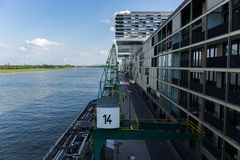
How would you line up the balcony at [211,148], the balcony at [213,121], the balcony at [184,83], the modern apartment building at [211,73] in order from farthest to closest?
the balcony at [184,83], the balcony at [211,148], the balcony at [213,121], the modern apartment building at [211,73]

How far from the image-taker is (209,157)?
2206 cm

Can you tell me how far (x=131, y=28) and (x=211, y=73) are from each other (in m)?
117

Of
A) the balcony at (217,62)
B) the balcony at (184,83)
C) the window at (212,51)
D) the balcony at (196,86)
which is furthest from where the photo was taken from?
the balcony at (184,83)

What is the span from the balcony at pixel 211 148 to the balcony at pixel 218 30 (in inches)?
346

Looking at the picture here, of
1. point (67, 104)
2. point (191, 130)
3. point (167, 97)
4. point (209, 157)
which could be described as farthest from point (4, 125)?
point (209, 157)

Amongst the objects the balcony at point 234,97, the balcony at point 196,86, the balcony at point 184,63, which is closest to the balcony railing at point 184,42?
the balcony at point 184,63

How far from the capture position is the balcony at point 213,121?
759 inches

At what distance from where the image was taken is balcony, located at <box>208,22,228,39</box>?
60.1 feet

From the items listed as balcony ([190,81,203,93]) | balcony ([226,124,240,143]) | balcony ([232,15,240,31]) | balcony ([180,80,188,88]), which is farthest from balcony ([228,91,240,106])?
balcony ([180,80,188,88])

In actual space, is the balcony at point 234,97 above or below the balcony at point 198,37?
below

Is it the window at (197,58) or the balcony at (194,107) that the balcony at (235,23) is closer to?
the window at (197,58)

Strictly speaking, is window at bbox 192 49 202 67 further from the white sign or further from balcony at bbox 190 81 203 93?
the white sign

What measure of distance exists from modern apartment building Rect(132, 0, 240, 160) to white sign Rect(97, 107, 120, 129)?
7.60 metres

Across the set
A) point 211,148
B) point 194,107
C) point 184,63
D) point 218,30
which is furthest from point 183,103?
point 218,30
